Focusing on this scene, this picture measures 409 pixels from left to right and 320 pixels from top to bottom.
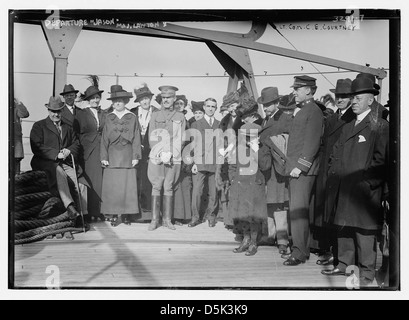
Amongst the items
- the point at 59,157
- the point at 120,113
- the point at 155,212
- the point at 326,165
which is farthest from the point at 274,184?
the point at 59,157

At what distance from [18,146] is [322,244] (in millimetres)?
3102

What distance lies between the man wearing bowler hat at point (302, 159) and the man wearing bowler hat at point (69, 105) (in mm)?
2145

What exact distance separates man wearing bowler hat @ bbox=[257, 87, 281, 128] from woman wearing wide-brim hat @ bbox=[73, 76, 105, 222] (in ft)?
5.21

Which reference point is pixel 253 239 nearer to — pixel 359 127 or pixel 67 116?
pixel 359 127

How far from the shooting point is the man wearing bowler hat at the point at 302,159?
5.89 meters

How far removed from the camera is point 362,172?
5738 mm

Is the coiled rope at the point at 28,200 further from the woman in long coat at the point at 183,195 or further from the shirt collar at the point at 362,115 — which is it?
the shirt collar at the point at 362,115

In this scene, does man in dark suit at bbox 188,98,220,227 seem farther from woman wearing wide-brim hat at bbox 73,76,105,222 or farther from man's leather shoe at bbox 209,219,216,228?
woman wearing wide-brim hat at bbox 73,76,105,222

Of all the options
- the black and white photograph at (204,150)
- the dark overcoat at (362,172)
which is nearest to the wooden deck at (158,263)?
the black and white photograph at (204,150)

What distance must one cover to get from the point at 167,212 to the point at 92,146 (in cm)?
99

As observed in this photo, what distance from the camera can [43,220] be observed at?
6.04m

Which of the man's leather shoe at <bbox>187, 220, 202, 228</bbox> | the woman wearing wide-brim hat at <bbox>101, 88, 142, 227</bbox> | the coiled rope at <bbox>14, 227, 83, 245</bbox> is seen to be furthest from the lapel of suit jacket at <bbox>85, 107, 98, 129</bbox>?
the man's leather shoe at <bbox>187, 220, 202, 228</bbox>

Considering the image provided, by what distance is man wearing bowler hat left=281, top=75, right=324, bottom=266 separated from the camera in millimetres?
5887
